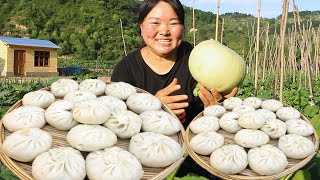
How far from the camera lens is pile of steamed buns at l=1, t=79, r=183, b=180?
1.23 meters

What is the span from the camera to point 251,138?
1677mm

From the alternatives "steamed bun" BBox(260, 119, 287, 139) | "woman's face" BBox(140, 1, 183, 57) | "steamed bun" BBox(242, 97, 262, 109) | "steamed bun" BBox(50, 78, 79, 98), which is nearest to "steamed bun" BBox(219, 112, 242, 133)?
"steamed bun" BBox(260, 119, 287, 139)

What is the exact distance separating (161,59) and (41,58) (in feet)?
69.1

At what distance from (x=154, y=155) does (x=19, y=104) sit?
0.65 m

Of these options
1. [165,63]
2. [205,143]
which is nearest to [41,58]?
[165,63]

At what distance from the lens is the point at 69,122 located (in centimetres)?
141

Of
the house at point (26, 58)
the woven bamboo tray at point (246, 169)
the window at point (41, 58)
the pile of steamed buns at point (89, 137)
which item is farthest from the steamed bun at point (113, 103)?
the window at point (41, 58)

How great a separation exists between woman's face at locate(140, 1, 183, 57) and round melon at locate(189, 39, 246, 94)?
0.24 metres

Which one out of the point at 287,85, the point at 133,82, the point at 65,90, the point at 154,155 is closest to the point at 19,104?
the point at 65,90

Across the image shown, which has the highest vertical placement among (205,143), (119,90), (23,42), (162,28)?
(23,42)

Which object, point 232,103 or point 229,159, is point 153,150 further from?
point 232,103

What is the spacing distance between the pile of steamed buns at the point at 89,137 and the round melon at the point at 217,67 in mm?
635

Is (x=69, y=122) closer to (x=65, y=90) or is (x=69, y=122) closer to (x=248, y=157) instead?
(x=65, y=90)

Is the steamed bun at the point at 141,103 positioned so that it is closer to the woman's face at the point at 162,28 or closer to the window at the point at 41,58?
the woman's face at the point at 162,28
